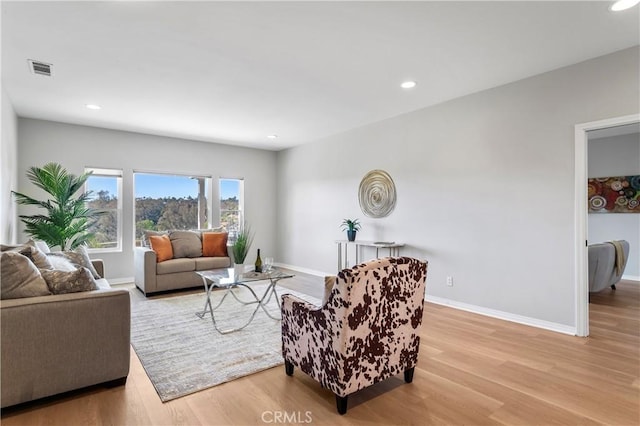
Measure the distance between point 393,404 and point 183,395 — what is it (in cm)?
133

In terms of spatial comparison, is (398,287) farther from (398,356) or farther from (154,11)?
(154,11)

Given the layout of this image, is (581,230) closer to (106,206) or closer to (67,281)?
(67,281)

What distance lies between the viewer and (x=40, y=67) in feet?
10.4

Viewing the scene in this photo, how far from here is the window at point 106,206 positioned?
5453 mm

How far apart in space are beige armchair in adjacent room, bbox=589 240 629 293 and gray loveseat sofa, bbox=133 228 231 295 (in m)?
5.19

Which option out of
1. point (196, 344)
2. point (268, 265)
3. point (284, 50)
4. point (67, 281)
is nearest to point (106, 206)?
point (268, 265)

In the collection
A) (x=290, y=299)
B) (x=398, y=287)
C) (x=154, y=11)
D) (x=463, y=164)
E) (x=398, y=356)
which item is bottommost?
(x=398, y=356)

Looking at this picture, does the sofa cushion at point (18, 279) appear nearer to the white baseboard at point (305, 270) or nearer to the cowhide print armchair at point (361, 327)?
the cowhide print armchair at point (361, 327)

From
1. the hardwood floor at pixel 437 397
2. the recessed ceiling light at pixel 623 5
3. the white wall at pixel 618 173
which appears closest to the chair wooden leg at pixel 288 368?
the hardwood floor at pixel 437 397

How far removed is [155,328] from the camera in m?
3.35

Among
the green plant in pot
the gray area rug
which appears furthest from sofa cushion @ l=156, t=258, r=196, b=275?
the green plant in pot

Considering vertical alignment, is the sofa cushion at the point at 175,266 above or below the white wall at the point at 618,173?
below

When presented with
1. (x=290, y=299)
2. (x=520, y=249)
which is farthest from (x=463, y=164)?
(x=290, y=299)

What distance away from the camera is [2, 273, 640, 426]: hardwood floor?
188cm
